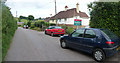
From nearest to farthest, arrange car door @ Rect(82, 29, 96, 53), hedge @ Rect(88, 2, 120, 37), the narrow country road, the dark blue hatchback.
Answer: the dark blue hatchback
car door @ Rect(82, 29, 96, 53)
the narrow country road
hedge @ Rect(88, 2, 120, 37)

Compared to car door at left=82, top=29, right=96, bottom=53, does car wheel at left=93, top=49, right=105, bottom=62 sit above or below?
below

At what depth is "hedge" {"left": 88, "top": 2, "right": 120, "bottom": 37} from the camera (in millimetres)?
6211

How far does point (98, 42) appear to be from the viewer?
4410 millimetres

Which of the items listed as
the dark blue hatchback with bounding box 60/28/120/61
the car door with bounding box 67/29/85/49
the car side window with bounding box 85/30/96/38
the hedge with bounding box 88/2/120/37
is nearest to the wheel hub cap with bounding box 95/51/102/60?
the dark blue hatchback with bounding box 60/28/120/61

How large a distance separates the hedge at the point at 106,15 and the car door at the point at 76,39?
2459 mm

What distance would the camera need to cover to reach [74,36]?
5.75 m

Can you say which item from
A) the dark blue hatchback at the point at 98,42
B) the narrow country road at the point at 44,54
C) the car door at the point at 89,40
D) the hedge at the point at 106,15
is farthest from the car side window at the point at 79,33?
the hedge at the point at 106,15

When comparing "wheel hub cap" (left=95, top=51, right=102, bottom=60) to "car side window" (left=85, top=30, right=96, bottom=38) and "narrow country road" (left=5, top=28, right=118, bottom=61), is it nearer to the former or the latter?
"narrow country road" (left=5, top=28, right=118, bottom=61)

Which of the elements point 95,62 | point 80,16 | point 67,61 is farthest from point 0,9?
point 80,16

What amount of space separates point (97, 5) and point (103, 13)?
817 millimetres

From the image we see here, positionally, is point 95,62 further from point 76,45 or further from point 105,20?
point 105,20

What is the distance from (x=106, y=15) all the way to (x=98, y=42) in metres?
3.19

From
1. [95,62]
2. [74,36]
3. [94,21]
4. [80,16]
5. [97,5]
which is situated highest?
[80,16]

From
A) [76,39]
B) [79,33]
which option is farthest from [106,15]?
[76,39]
